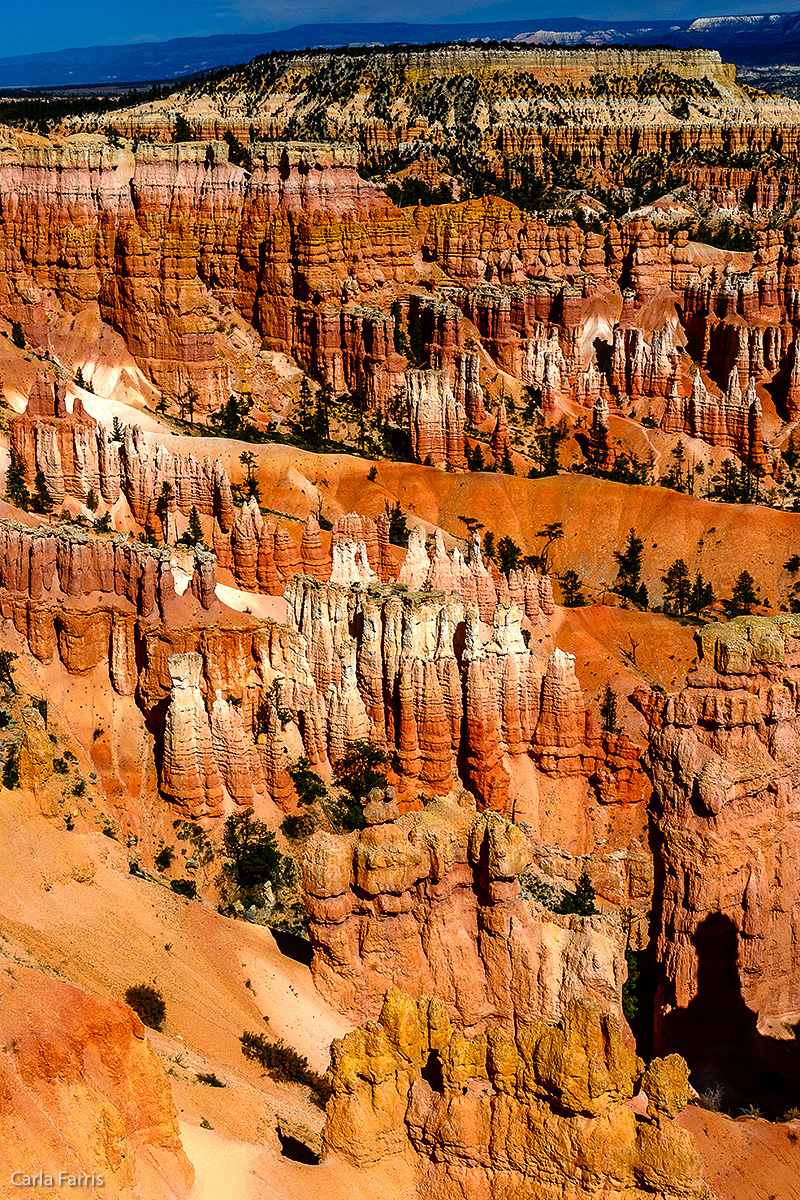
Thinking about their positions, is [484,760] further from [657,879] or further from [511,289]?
[511,289]

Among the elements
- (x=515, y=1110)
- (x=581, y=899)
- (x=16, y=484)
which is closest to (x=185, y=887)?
(x=581, y=899)

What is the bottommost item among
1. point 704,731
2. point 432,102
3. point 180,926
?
point 180,926

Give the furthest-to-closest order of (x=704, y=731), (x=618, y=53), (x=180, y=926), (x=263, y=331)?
1. (x=618, y=53)
2. (x=263, y=331)
3. (x=704, y=731)
4. (x=180, y=926)

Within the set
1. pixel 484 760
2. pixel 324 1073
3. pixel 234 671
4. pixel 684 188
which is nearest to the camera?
pixel 324 1073

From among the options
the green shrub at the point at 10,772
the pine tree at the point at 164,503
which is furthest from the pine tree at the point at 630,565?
the green shrub at the point at 10,772

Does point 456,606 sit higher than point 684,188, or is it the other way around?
point 684,188

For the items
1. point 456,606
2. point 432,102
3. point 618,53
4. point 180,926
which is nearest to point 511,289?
point 456,606

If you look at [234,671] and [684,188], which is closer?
[234,671]
